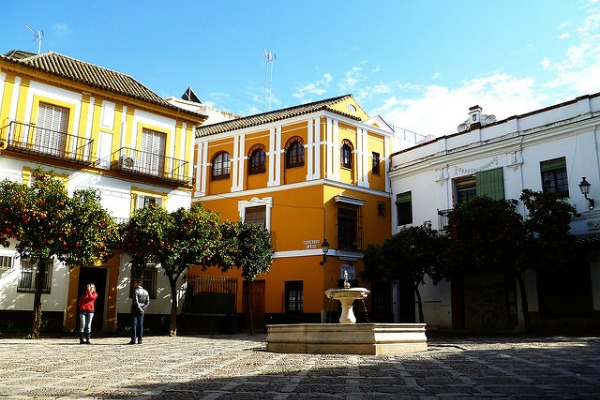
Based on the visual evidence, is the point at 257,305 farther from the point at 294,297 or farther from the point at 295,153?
the point at 295,153

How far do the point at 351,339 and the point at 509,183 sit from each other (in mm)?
13296

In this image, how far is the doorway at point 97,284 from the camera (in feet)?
62.1

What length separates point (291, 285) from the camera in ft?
78.7

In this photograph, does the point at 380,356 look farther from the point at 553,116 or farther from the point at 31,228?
the point at 553,116

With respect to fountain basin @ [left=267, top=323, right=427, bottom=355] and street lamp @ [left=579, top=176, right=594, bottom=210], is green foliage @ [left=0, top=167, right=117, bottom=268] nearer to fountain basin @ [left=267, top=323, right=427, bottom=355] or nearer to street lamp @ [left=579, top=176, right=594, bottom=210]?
fountain basin @ [left=267, top=323, right=427, bottom=355]

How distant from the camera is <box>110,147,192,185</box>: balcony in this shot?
1973 centimetres

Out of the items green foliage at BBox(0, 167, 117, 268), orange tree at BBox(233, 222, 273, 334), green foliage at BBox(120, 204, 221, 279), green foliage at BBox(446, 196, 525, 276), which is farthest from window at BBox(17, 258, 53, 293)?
green foliage at BBox(446, 196, 525, 276)

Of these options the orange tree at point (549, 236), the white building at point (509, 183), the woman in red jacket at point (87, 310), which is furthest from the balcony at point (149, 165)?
the orange tree at point (549, 236)

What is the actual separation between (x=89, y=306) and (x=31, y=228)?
8.84 ft

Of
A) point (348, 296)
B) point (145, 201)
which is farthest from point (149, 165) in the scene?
point (348, 296)

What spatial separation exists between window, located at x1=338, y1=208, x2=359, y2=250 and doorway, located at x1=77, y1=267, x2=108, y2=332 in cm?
970

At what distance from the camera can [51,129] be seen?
18719mm

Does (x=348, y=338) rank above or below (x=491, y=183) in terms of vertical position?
below

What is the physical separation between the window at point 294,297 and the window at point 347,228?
8.02 feet
